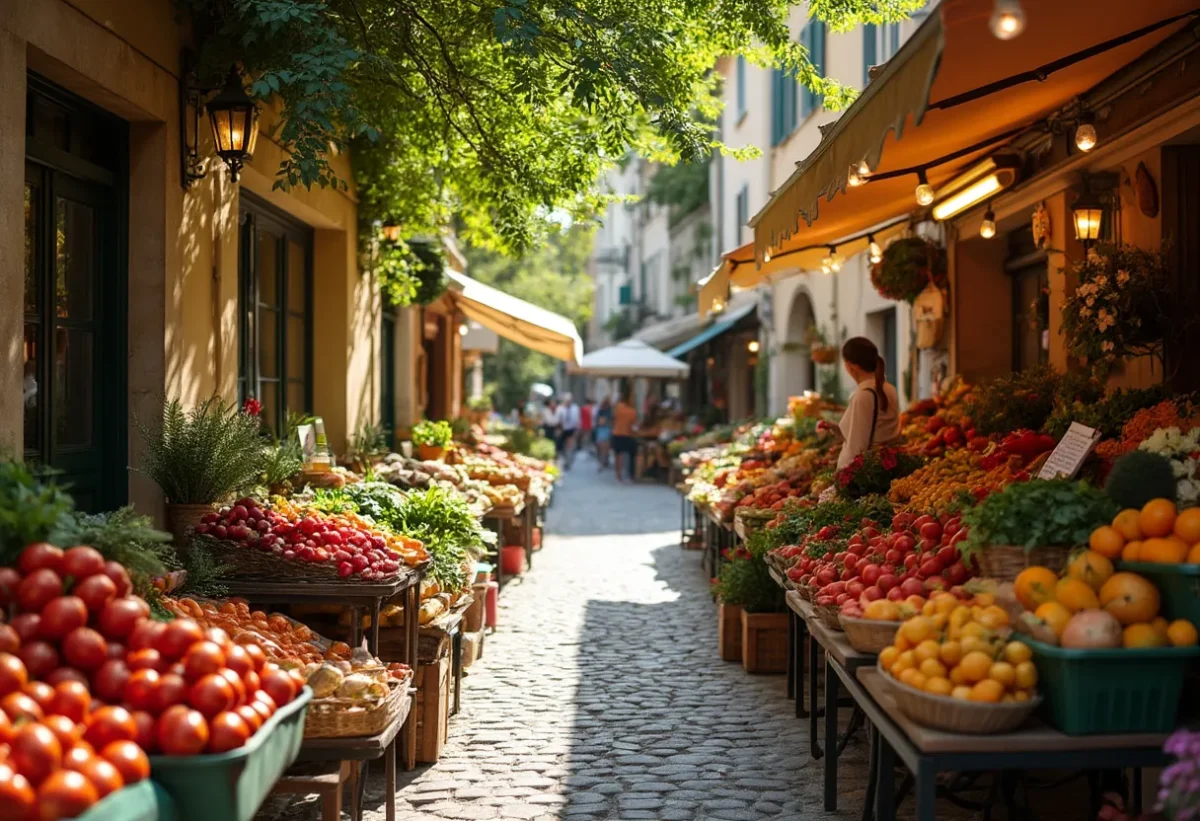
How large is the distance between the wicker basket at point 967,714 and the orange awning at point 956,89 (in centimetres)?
185

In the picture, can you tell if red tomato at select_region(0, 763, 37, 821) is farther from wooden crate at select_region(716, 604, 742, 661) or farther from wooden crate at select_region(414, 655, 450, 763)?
wooden crate at select_region(716, 604, 742, 661)

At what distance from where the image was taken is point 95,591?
3566 mm

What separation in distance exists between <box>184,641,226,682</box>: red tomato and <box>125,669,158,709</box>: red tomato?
0.33 ft

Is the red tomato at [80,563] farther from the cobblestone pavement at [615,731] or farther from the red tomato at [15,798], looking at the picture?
the cobblestone pavement at [615,731]

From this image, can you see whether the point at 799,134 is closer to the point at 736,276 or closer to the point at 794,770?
the point at 736,276

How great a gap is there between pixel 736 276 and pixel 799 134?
9.98 metres

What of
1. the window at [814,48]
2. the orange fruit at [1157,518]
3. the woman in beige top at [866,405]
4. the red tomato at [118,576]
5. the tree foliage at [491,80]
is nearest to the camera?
the red tomato at [118,576]

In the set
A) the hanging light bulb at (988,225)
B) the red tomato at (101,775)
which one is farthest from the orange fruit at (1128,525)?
the hanging light bulb at (988,225)

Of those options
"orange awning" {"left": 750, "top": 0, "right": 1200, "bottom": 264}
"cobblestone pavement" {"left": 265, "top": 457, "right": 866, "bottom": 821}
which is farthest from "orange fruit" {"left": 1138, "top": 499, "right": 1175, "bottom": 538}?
"cobblestone pavement" {"left": 265, "top": 457, "right": 866, "bottom": 821}

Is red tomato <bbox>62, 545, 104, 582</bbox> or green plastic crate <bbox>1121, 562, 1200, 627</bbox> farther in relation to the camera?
green plastic crate <bbox>1121, 562, 1200, 627</bbox>

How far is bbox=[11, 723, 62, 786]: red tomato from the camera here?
2.90 metres

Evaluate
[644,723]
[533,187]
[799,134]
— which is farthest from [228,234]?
[799,134]

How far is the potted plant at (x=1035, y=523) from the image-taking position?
14.4ft

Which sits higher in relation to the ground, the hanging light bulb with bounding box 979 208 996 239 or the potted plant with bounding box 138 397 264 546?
the hanging light bulb with bounding box 979 208 996 239
